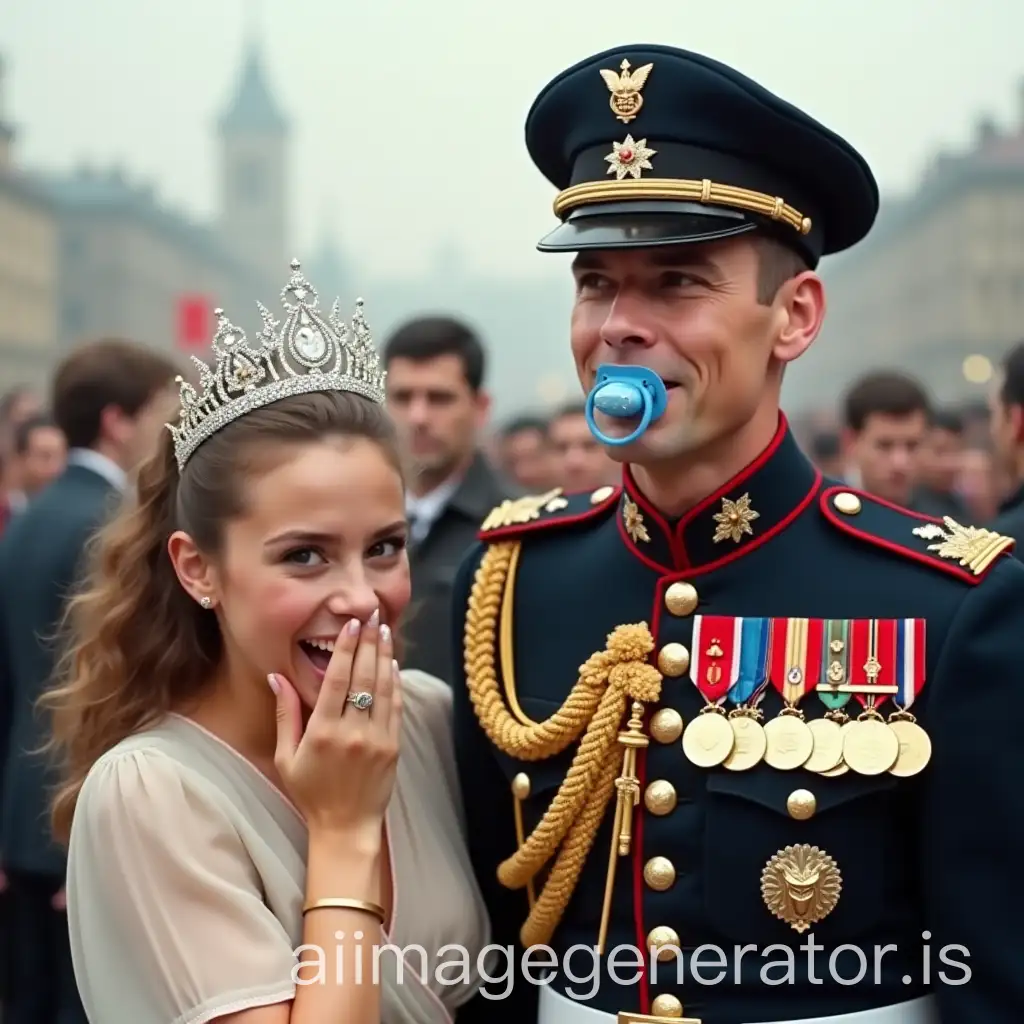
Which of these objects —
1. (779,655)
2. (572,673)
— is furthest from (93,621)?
(779,655)

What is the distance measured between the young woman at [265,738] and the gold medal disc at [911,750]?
81 cm

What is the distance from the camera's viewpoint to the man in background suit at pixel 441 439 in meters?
5.80

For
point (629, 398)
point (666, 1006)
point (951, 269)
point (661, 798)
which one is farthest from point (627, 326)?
point (951, 269)

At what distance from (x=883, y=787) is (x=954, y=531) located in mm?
486

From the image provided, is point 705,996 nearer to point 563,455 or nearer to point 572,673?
point 572,673

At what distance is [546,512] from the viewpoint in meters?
3.22

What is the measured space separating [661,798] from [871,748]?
35 centimetres

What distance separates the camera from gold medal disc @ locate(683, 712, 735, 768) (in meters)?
2.68

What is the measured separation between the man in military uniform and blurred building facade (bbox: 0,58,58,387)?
165 ft

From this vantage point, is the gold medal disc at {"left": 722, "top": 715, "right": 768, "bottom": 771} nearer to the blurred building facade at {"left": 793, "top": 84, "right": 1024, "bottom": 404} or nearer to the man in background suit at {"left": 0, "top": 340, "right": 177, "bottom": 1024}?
the man in background suit at {"left": 0, "top": 340, "right": 177, "bottom": 1024}

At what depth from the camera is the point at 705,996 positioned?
2.67 m

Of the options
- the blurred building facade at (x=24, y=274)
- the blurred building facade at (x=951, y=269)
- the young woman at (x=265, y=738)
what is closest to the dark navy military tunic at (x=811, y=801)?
the young woman at (x=265, y=738)

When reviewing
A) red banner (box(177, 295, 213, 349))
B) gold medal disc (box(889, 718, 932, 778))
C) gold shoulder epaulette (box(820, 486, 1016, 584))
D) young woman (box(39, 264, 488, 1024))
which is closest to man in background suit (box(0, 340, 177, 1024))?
young woman (box(39, 264, 488, 1024))

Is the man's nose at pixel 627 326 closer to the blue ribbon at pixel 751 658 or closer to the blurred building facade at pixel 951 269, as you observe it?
the blue ribbon at pixel 751 658
